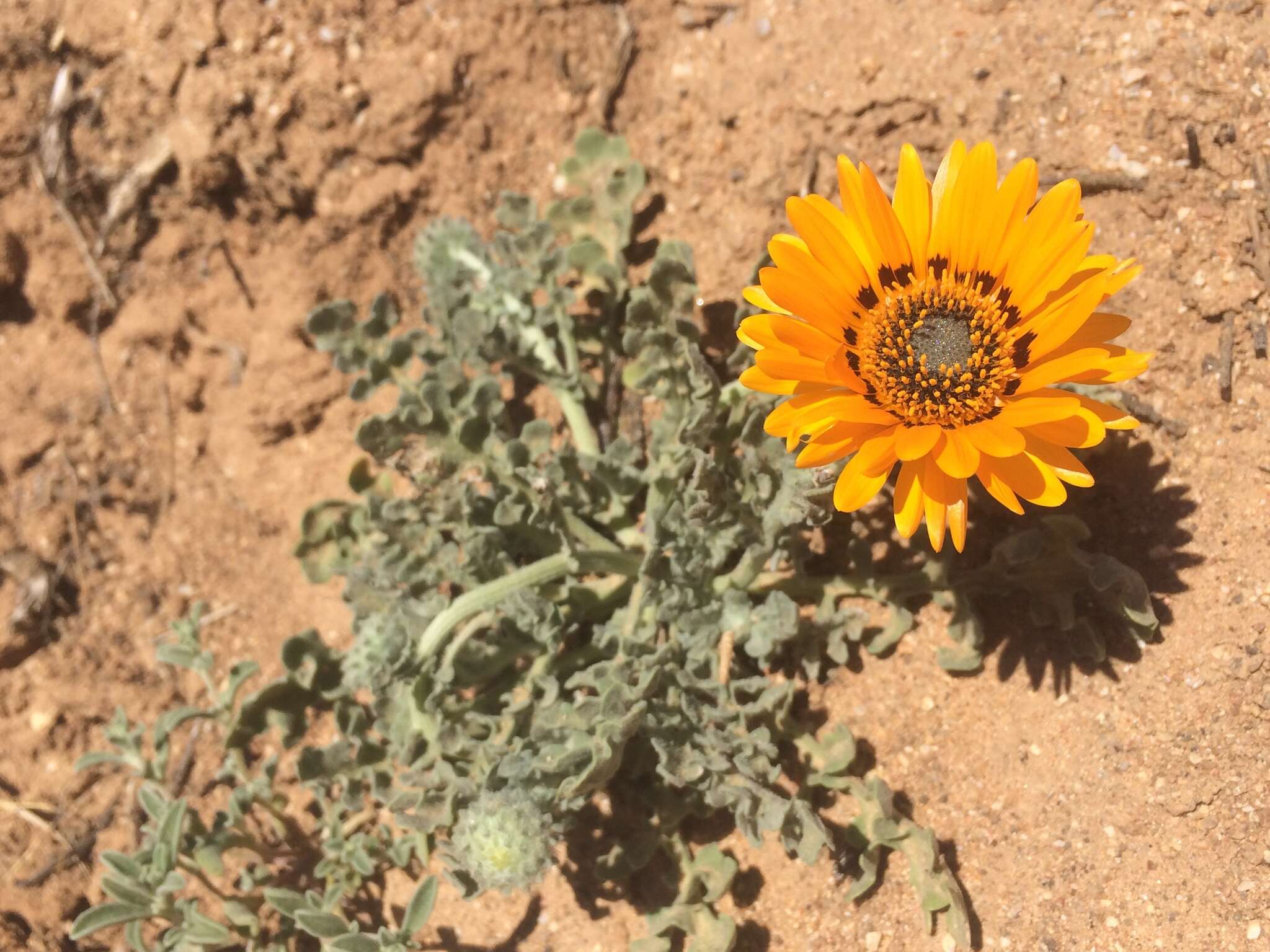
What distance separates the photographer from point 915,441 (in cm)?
271

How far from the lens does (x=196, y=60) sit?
186 inches

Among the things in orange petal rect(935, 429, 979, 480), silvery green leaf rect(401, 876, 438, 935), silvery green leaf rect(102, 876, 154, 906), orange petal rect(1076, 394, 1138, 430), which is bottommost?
silvery green leaf rect(401, 876, 438, 935)

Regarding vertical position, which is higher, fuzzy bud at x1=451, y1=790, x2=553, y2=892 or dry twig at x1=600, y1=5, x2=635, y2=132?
dry twig at x1=600, y1=5, x2=635, y2=132

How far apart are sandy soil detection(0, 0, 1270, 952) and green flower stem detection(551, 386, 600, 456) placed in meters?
0.72

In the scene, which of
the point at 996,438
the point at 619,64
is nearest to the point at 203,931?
the point at 996,438

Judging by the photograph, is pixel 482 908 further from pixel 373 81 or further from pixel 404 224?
pixel 373 81

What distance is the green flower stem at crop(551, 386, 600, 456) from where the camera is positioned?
421 centimetres

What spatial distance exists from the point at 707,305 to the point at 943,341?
4.65 ft

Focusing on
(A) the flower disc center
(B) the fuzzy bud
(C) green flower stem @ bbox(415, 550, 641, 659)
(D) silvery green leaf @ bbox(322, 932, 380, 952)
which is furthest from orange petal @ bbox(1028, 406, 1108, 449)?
(D) silvery green leaf @ bbox(322, 932, 380, 952)

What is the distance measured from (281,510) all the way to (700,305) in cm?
212

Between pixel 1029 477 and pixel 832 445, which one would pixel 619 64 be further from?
pixel 1029 477

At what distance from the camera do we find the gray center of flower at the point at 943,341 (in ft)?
10.0

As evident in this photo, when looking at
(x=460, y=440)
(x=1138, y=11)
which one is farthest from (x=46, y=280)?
(x=1138, y=11)

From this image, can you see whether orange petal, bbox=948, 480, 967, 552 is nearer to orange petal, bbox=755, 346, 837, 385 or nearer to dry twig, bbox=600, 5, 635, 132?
orange petal, bbox=755, 346, 837, 385
